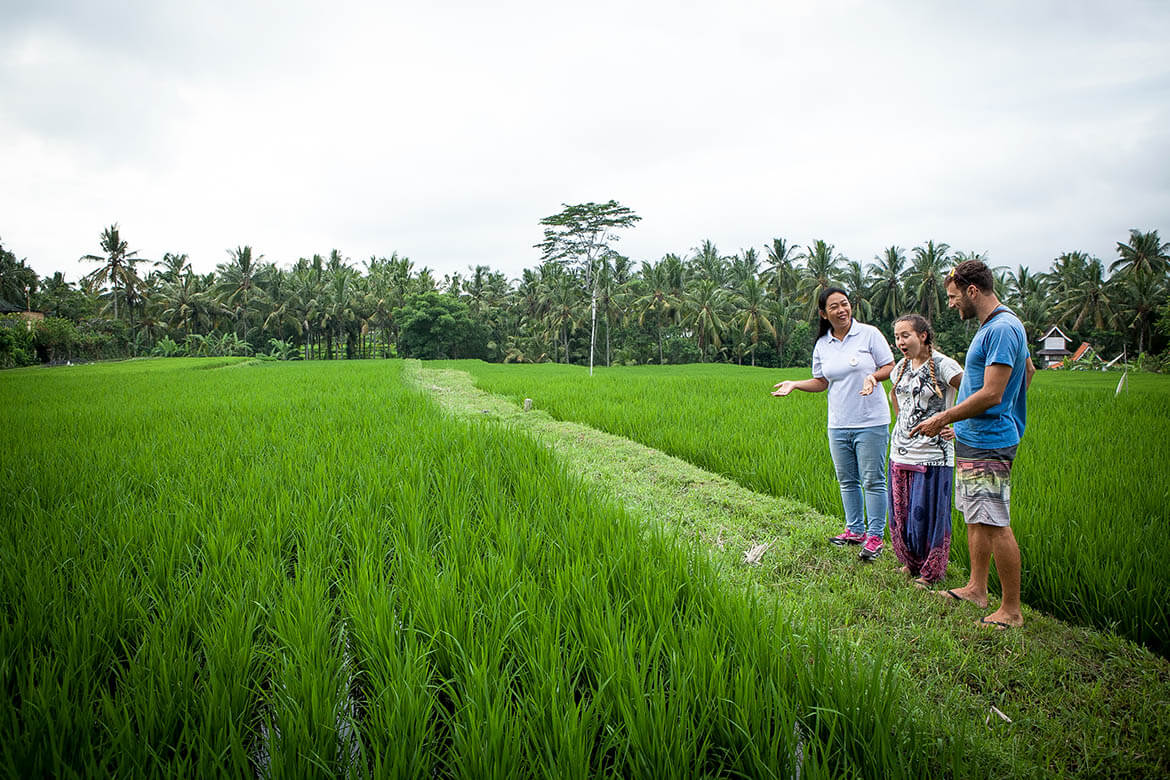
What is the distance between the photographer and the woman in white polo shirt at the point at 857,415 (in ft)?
9.29

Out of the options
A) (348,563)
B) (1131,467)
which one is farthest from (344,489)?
(1131,467)

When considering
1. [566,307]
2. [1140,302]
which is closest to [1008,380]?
[566,307]

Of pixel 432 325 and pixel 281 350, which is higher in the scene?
pixel 432 325

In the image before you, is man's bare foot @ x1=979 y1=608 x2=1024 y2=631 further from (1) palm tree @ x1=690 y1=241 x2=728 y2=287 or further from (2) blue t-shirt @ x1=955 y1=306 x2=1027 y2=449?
(1) palm tree @ x1=690 y1=241 x2=728 y2=287

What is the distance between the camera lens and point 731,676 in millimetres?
1590

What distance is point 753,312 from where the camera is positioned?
112 feet

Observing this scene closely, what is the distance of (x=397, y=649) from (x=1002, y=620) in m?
2.27

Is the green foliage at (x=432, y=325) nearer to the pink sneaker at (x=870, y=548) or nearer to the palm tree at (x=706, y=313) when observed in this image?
the palm tree at (x=706, y=313)

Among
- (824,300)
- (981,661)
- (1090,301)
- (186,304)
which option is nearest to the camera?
(981,661)

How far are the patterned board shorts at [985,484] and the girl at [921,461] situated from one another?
31cm

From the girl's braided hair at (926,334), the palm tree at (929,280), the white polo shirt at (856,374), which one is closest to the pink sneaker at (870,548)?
the white polo shirt at (856,374)

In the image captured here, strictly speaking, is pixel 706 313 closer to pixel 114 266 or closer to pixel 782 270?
pixel 782 270

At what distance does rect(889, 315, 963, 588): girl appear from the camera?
247 centimetres

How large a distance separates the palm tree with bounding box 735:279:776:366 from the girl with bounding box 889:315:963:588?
107ft
